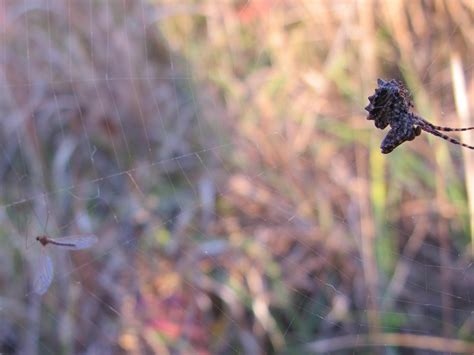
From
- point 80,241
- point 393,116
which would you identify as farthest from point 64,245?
point 393,116

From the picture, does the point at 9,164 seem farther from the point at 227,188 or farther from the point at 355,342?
the point at 355,342

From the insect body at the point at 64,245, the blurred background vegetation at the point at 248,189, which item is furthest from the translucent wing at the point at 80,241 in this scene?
the blurred background vegetation at the point at 248,189

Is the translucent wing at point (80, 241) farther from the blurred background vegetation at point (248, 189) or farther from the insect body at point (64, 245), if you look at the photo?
the blurred background vegetation at point (248, 189)

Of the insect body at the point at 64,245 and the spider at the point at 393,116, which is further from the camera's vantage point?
the insect body at the point at 64,245

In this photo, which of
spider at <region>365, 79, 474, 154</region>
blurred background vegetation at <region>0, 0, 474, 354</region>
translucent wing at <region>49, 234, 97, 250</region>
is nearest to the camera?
spider at <region>365, 79, 474, 154</region>

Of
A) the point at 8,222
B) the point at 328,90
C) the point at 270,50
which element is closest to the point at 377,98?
the point at 328,90


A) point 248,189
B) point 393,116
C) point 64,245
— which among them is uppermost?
point 393,116

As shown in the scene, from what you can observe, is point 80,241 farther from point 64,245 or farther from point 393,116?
point 393,116

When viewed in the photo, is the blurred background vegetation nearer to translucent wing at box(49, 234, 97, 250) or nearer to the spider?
translucent wing at box(49, 234, 97, 250)

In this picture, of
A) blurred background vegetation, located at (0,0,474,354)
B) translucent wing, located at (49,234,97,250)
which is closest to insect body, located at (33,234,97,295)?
translucent wing, located at (49,234,97,250)
